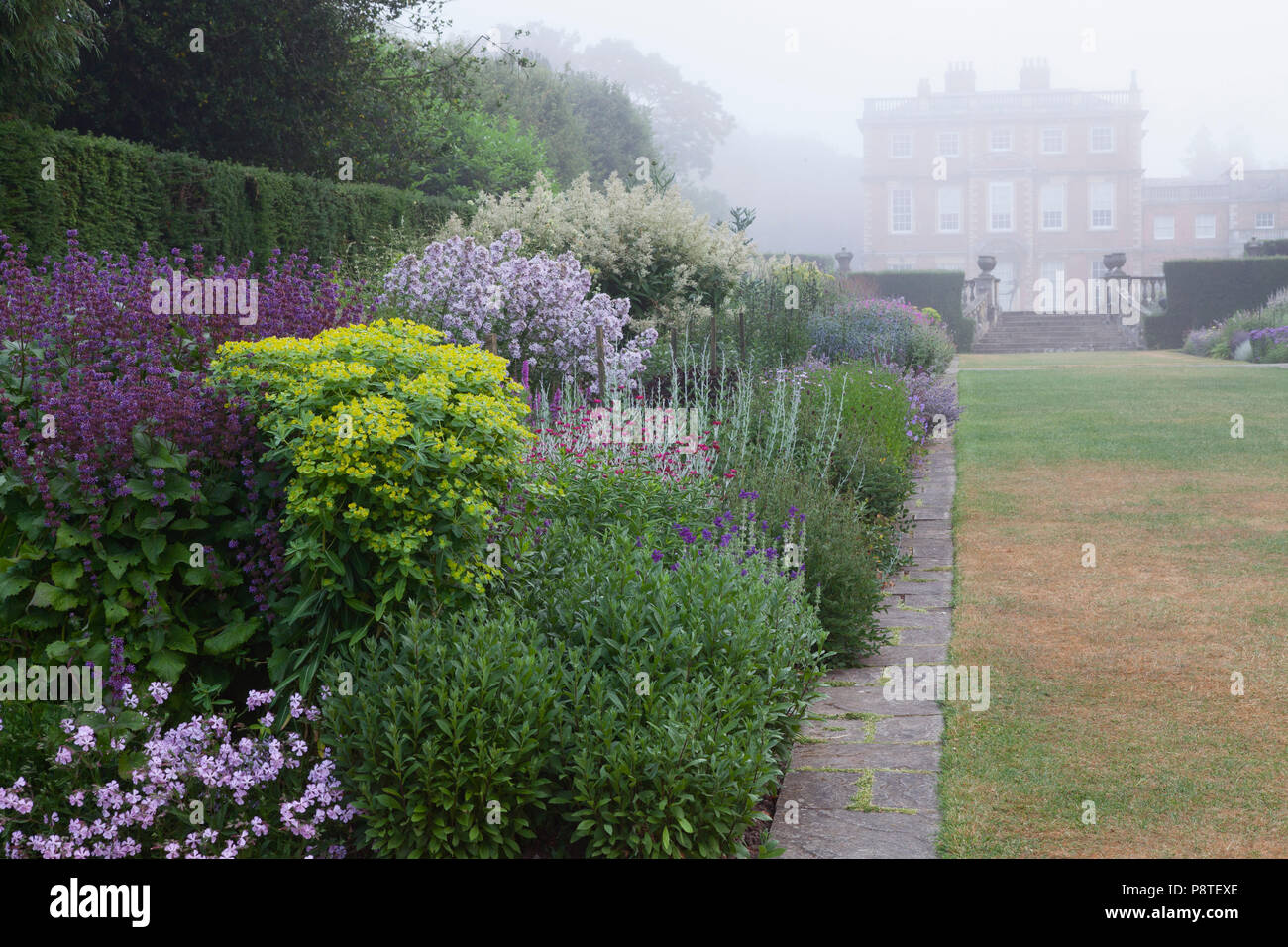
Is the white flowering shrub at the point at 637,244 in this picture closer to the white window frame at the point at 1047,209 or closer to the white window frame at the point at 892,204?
the white window frame at the point at 892,204

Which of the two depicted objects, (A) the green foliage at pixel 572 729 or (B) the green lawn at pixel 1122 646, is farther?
(B) the green lawn at pixel 1122 646

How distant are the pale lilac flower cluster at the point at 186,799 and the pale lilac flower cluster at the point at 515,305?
447 centimetres

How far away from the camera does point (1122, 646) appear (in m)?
4.77

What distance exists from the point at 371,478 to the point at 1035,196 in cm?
5676

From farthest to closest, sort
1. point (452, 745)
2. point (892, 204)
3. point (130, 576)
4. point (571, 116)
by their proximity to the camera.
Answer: point (892, 204) → point (571, 116) → point (130, 576) → point (452, 745)

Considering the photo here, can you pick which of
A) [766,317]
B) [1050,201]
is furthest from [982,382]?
[1050,201]

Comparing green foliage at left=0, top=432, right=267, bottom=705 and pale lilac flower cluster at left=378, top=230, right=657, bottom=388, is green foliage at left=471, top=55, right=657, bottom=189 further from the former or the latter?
green foliage at left=0, top=432, right=267, bottom=705

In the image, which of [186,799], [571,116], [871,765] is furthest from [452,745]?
[571,116]

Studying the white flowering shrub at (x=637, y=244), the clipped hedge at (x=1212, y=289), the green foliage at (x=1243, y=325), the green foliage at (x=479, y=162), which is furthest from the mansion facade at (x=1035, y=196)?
the white flowering shrub at (x=637, y=244)

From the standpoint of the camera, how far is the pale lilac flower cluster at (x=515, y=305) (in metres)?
7.53

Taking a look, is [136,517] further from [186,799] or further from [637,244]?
[637,244]
